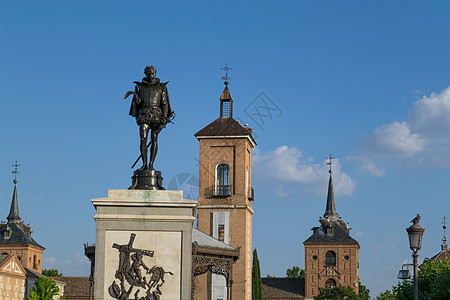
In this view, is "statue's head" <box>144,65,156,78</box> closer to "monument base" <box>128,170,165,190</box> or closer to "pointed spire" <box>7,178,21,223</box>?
"monument base" <box>128,170,165,190</box>

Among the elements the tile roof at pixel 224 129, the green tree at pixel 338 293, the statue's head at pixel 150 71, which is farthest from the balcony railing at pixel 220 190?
the statue's head at pixel 150 71

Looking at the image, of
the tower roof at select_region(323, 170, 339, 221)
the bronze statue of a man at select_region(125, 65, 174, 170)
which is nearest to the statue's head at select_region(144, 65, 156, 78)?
the bronze statue of a man at select_region(125, 65, 174, 170)

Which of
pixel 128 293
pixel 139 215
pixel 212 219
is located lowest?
pixel 128 293

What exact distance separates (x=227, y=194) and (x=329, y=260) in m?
33.4

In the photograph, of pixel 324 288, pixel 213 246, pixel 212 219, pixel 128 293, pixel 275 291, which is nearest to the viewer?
pixel 128 293

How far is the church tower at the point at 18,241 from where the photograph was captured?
92.6 m

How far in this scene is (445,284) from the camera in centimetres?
3725

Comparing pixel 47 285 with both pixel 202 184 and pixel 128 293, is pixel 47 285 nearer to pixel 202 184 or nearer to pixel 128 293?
pixel 202 184

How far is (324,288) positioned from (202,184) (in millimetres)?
30473

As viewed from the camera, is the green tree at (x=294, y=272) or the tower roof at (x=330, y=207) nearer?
the tower roof at (x=330, y=207)

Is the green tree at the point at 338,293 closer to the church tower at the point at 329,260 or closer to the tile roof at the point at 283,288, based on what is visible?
the church tower at the point at 329,260

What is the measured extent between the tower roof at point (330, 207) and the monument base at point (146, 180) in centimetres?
8900

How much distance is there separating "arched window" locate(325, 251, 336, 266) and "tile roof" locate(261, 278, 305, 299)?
566 centimetres

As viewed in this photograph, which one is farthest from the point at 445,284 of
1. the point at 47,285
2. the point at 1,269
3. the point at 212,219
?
the point at 1,269
